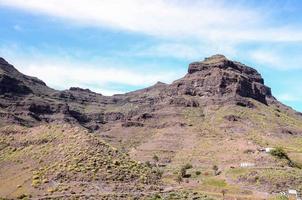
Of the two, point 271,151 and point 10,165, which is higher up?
point 271,151

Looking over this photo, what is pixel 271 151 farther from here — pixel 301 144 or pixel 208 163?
pixel 301 144

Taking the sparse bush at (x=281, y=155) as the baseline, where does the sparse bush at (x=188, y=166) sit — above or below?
below

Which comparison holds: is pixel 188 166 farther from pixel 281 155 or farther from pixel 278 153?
pixel 281 155

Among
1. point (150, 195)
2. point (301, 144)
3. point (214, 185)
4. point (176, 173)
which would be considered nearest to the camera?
point (150, 195)

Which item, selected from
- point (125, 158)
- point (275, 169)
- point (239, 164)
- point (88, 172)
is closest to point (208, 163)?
point (239, 164)

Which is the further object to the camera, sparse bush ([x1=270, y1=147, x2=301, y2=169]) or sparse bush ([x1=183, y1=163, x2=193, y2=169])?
sparse bush ([x1=183, y1=163, x2=193, y2=169])

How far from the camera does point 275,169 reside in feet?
457

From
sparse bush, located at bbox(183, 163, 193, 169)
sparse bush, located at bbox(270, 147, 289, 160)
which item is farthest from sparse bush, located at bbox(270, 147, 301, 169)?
sparse bush, located at bbox(183, 163, 193, 169)

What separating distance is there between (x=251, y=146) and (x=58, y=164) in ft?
300

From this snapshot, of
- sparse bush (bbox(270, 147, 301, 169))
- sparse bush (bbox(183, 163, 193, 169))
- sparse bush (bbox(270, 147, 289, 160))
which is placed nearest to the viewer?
sparse bush (bbox(270, 147, 301, 169))

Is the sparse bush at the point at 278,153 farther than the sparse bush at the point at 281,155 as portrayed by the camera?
Yes

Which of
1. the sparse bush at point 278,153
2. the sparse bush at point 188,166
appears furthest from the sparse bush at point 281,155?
the sparse bush at point 188,166

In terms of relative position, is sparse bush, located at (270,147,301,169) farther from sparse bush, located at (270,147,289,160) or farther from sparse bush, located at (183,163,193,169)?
sparse bush, located at (183,163,193,169)

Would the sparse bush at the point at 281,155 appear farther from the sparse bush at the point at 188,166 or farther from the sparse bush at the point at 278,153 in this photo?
the sparse bush at the point at 188,166
